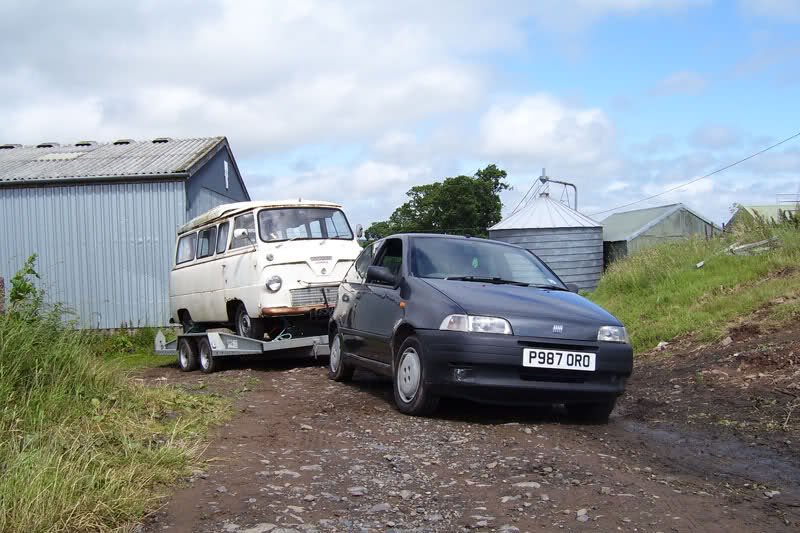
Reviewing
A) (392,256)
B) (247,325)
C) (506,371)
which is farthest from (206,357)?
(506,371)

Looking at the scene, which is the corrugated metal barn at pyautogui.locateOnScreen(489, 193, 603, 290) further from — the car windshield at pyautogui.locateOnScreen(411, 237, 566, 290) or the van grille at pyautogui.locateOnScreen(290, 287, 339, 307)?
the car windshield at pyautogui.locateOnScreen(411, 237, 566, 290)

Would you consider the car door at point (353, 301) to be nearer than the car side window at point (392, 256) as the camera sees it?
No

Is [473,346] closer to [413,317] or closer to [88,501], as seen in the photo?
[413,317]

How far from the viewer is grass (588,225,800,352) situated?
9664 millimetres

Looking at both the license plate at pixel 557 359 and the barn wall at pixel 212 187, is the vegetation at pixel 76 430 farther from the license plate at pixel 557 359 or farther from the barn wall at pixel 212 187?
the barn wall at pixel 212 187

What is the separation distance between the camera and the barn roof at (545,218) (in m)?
24.8

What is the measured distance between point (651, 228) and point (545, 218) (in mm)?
6392

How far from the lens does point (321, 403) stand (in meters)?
6.89

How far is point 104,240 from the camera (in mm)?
17750

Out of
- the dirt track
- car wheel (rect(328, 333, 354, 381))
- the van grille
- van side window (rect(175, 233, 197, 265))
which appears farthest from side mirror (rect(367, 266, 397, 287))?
van side window (rect(175, 233, 197, 265))

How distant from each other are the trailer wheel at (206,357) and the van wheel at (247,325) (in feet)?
1.65

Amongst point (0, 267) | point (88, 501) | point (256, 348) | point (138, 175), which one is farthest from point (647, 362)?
point (0, 267)

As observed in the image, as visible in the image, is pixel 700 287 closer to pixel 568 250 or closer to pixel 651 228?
pixel 568 250

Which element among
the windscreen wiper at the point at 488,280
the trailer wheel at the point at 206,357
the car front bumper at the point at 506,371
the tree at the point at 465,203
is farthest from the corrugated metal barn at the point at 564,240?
the tree at the point at 465,203
